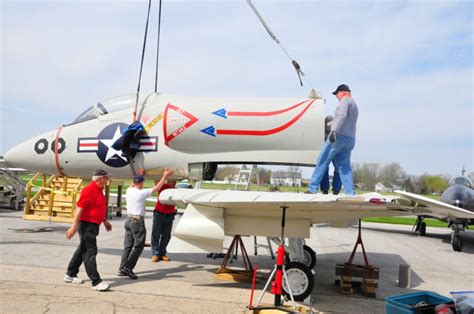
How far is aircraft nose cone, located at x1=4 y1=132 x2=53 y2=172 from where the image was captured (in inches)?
320

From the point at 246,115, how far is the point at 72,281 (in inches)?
157

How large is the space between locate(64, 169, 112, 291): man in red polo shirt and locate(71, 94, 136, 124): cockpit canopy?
78.8 inches

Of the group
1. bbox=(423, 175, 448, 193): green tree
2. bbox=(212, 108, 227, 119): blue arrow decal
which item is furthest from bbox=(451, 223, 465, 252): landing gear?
bbox=(423, 175, 448, 193): green tree

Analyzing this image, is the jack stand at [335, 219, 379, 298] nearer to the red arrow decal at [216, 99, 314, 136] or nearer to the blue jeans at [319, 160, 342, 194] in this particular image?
the blue jeans at [319, 160, 342, 194]

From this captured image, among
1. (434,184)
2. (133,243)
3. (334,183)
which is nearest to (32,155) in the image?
(133,243)

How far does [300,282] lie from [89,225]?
3476 millimetres

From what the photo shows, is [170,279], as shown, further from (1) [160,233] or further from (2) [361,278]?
(2) [361,278]

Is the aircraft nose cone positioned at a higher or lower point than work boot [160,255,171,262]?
higher

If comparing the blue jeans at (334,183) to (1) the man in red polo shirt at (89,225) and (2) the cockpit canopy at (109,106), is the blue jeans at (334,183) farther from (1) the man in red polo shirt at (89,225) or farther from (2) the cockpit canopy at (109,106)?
(2) the cockpit canopy at (109,106)

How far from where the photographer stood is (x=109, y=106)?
8.09 m

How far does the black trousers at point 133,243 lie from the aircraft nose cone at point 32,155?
7.82 feet

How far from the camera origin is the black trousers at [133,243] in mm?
7070

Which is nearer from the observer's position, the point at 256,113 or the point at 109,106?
the point at 256,113

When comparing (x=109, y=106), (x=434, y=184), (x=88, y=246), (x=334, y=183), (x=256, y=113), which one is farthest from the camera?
(x=434, y=184)
